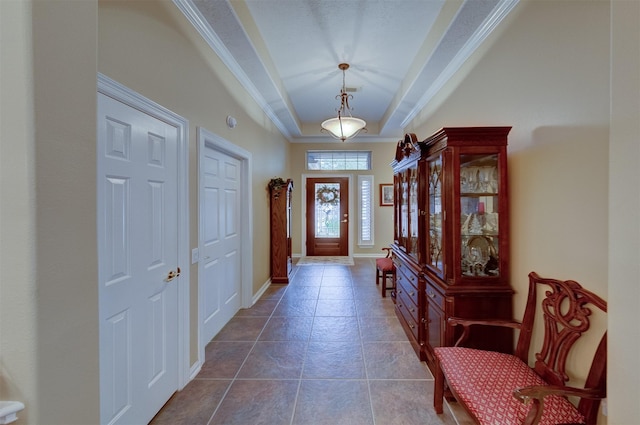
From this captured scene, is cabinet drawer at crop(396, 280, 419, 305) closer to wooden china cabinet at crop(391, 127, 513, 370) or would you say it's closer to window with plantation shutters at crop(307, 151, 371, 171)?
wooden china cabinet at crop(391, 127, 513, 370)

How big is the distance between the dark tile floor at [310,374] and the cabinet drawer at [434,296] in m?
0.61

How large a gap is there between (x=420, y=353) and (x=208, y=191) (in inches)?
98.9

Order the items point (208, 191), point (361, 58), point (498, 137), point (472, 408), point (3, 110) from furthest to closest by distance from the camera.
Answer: point (361, 58), point (208, 191), point (498, 137), point (472, 408), point (3, 110)

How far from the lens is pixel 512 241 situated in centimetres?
192

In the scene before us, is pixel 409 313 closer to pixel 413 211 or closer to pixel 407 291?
pixel 407 291

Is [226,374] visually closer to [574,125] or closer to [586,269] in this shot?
[586,269]

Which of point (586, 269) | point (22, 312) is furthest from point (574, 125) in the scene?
point (22, 312)

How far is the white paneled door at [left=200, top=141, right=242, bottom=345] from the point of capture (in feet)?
8.72

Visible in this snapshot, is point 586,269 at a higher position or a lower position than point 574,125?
lower


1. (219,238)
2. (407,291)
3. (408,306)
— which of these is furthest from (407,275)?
(219,238)

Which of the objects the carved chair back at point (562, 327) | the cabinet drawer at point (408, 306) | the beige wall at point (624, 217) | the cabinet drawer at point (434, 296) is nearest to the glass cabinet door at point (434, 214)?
the cabinet drawer at point (434, 296)

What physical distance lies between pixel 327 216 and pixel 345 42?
14.1ft

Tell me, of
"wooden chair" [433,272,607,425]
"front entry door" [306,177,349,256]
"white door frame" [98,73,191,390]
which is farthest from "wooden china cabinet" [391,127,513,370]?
"front entry door" [306,177,349,256]

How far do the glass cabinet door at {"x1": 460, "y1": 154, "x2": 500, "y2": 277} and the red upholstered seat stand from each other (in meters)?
0.56
